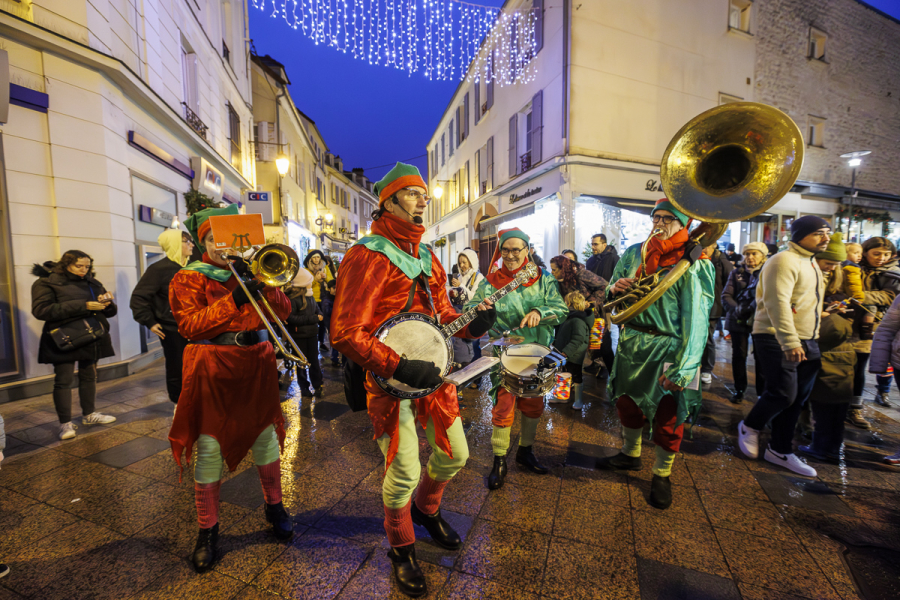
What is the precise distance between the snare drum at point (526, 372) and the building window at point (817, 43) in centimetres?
2037

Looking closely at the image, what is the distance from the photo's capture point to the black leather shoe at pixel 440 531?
7.62 ft

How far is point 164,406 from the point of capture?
4934 millimetres

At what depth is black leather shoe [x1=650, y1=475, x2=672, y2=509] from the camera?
8.95ft

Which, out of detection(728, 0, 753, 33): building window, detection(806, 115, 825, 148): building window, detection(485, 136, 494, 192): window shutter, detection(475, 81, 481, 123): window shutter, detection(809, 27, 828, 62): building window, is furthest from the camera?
detection(475, 81, 481, 123): window shutter

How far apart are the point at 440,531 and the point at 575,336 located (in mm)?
2894

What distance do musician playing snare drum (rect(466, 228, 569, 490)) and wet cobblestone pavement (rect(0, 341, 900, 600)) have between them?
252 millimetres

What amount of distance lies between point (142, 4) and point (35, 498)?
8782 mm

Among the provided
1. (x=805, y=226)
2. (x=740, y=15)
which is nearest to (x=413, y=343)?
(x=805, y=226)

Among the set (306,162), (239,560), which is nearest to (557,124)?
(239,560)

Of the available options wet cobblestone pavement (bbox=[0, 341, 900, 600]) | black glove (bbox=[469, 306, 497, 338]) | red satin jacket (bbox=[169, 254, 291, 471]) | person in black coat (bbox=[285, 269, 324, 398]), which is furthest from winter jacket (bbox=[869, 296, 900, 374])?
person in black coat (bbox=[285, 269, 324, 398])

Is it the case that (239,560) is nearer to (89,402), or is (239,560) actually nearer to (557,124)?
(89,402)

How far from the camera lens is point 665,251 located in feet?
9.12

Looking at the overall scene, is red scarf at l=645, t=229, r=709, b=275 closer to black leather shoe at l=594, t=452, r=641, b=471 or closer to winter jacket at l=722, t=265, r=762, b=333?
black leather shoe at l=594, t=452, r=641, b=471

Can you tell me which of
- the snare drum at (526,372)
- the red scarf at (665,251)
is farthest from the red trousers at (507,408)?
the red scarf at (665,251)
